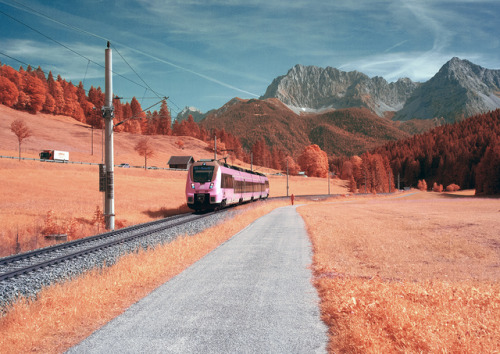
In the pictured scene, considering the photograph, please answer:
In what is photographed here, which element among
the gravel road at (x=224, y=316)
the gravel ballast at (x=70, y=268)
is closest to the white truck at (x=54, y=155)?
the gravel ballast at (x=70, y=268)

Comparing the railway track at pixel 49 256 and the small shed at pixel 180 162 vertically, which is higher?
the small shed at pixel 180 162

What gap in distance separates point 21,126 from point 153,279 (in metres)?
76.9

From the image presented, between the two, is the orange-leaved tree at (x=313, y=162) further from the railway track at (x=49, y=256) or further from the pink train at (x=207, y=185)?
the railway track at (x=49, y=256)

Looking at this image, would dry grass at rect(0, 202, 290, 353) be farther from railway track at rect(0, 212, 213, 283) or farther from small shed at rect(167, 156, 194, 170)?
small shed at rect(167, 156, 194, 170)

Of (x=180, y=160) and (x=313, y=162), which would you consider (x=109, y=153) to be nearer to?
(x=180, y=160)

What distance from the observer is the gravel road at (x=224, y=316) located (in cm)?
567

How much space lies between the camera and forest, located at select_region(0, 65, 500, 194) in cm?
11675

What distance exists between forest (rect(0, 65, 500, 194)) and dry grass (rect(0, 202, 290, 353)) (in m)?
84.0

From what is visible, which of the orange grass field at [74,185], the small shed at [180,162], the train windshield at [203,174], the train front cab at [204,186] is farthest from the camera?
the small shed at [180,162]

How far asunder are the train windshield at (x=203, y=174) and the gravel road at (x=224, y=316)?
54.1 feet

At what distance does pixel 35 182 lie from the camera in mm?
47219

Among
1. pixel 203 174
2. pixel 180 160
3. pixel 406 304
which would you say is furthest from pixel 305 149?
pixel 406 304

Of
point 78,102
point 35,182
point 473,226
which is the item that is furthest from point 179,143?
point 473,226

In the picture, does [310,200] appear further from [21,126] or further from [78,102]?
[78,102]
